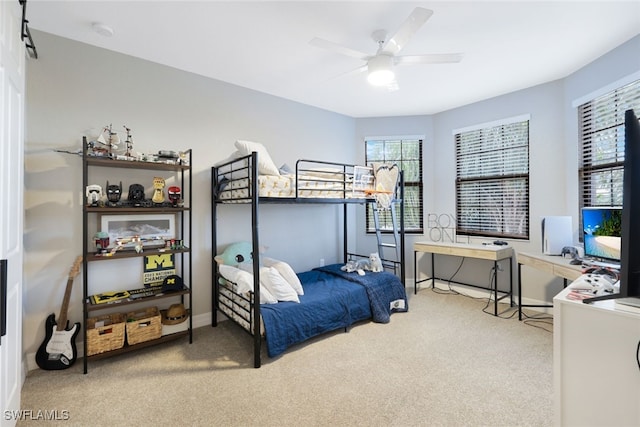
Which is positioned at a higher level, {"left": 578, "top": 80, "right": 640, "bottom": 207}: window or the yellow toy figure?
{"left": 578, "top": 80, "right": 640, "bottom": 207}: window

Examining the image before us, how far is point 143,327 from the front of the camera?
97.1 inches

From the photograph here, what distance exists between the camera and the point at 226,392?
1.97m

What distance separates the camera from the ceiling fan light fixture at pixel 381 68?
2.27m

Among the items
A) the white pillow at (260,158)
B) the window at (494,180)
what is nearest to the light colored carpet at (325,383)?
the window at (494,180)

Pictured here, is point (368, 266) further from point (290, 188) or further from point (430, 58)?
point (430, 58)

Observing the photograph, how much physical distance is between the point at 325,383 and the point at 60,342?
2.14 m

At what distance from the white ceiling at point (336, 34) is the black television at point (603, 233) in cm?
150

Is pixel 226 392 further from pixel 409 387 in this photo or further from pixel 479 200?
pixel 479 200

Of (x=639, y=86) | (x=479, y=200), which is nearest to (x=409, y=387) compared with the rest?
(x=479, y=200)

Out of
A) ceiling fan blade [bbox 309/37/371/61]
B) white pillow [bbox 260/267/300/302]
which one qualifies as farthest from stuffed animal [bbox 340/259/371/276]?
ceiling fan blade [bbox 309/37/371/61]

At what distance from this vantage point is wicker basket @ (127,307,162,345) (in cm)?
242

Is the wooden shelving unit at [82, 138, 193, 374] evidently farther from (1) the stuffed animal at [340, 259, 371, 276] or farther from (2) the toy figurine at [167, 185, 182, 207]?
(1) the stuffed animal at [340, 259, 371, 276]

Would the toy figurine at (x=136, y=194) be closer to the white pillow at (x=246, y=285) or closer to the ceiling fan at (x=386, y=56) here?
the white pillow at (x=246, y=285)

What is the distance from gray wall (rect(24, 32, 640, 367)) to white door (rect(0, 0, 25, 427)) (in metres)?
0.73
